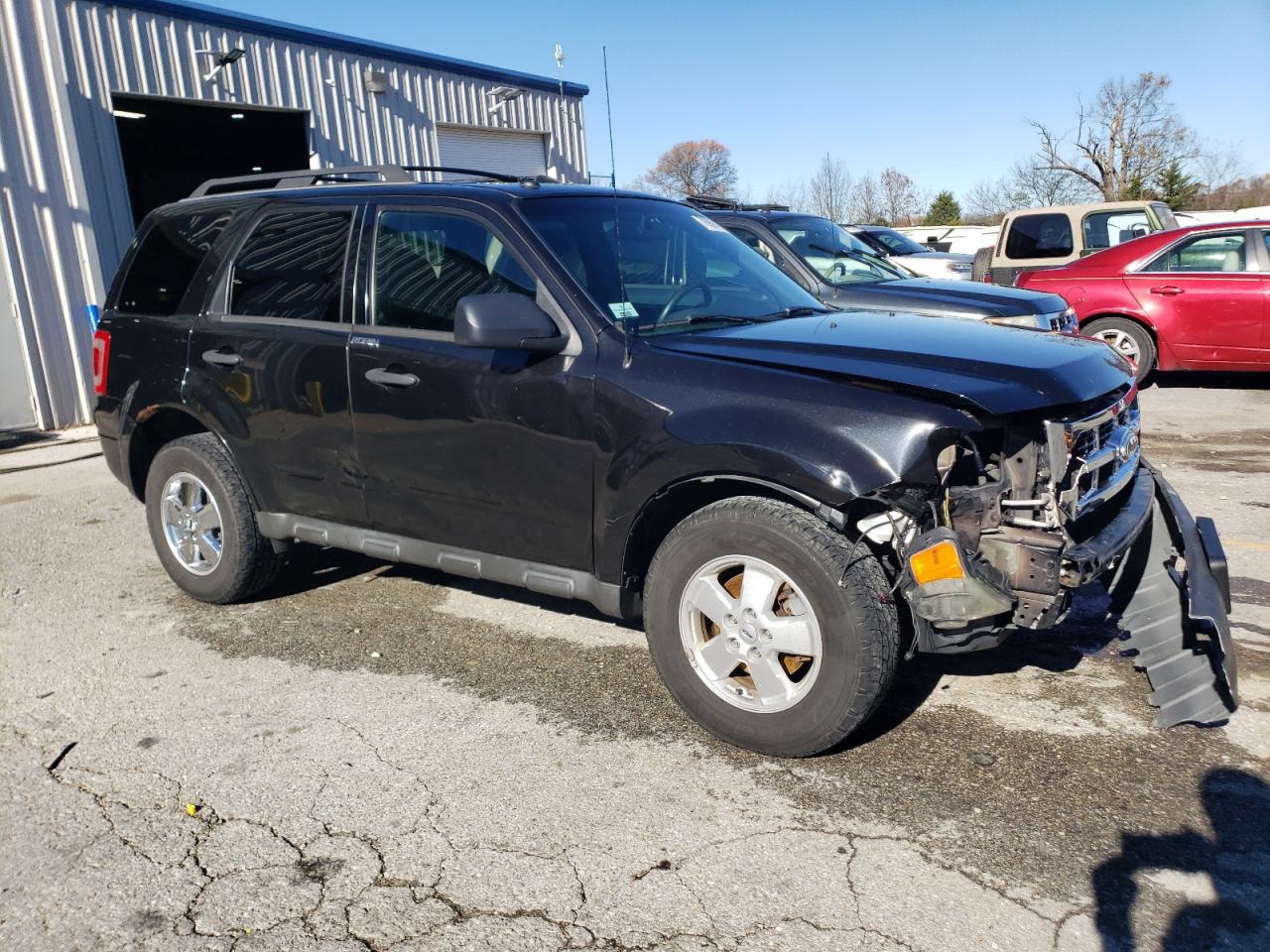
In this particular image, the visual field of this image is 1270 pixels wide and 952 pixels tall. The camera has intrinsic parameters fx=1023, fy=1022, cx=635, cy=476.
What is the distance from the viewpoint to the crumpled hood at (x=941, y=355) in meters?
3.20

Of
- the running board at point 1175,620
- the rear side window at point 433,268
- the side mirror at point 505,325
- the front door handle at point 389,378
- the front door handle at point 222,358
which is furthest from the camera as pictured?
the front door handle at point 222,358

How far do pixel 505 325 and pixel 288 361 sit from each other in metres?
1.43

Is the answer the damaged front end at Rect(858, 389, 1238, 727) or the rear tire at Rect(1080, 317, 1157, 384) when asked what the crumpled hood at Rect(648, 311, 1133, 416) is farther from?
the rear tire at Rect(1080, 317, 1157, 384)

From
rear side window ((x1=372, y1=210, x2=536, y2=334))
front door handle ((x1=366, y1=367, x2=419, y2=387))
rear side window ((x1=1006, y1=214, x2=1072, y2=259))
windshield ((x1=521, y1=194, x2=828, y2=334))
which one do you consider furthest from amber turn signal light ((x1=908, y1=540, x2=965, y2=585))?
rear side window ((x1=1006, y1=214, x2=1072, y2=259))

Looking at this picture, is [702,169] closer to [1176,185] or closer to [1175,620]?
[1176,185]

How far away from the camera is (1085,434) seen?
133 inches

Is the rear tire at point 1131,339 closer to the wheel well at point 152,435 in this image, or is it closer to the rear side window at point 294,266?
the rear side window at point 294,266

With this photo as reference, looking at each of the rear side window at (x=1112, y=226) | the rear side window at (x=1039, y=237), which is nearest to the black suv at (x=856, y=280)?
the rear side window at (x=1039, y=237)

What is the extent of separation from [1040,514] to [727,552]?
38.9 inches

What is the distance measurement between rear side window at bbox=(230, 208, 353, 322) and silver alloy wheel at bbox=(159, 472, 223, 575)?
94cm

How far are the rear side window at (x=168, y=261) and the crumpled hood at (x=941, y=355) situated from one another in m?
2.71

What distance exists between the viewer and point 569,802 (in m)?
3.23

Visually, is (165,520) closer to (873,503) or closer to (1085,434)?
(873,503)

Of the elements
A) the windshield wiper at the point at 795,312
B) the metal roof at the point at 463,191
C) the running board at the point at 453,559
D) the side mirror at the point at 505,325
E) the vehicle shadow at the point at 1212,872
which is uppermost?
the metal roof at the point at 463,191
